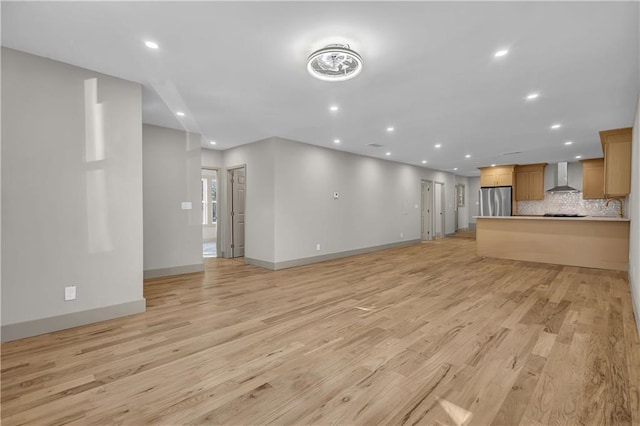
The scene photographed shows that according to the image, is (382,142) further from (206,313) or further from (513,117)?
(206,313)

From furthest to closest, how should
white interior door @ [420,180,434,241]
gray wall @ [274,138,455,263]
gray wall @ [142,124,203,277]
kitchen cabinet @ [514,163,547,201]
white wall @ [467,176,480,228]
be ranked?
white wall @ [467,176,480,228] < white interior door @ [420,180,434,241] < kitchen cabinet @ [514,163,547,201] < gray wall @ [274,138,455,263] < gray wall @ [142,124,203,277]

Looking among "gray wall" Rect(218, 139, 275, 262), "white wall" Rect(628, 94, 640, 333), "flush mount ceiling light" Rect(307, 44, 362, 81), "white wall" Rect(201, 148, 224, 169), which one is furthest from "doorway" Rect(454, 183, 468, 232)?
"flush mount ceiling light" Rect(307, 44, 362, 81)

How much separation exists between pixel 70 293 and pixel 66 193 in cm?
106

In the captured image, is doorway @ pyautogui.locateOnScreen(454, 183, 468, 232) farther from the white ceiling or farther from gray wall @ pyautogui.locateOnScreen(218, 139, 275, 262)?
gray wall @ pyautogui.locateOnScreen(218, 139, 275, 262)

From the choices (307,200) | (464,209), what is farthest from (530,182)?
(307,200)

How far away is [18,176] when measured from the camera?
2.74 meters

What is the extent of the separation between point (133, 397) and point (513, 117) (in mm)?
5967

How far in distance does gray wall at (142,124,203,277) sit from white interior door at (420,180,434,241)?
8064mm

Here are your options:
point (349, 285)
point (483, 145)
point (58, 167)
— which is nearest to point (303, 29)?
point (58, 167)

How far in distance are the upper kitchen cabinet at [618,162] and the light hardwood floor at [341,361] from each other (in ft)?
7.70

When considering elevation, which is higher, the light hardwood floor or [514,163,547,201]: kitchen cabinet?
[514,163,547,201]: kitchen cabinet

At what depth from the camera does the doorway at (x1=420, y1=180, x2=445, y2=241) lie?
424 inches

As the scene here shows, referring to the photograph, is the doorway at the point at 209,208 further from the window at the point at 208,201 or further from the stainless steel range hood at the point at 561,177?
the stainless steel range hood at the point at 561,177

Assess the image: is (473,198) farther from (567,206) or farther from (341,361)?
(341,361)
